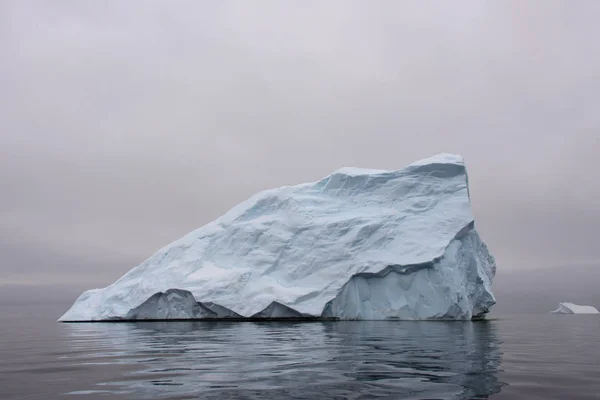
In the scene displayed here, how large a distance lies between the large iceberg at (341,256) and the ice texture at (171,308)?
1.37 ft

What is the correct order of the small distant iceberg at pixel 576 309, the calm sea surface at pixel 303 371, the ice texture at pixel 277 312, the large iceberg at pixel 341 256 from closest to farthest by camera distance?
the calm sea surface at pixel 303 371
the ice texture at pixel 277 312
the large iceberg at pixel 341 256
the small distant iceberg at pixel 576 309

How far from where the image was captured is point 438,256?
2408 cm

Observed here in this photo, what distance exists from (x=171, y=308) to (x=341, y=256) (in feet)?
31.6

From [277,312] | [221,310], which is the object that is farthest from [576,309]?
[221,310]

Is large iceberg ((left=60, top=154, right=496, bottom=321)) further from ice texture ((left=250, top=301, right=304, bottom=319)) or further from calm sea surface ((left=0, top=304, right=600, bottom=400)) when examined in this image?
calm sea surface ((left=0, top=304, right=600, bottom=400))

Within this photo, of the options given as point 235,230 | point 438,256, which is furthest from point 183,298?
point 438,256

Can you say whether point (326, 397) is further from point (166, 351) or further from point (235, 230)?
point (235, 230)

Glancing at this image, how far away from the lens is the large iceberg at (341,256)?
80.5 feet

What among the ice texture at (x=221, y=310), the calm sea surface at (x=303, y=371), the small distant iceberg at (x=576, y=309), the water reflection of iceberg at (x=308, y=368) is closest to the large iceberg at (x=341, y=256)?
the ice texture at (x=221, y=310)

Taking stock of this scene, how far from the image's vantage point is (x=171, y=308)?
26156 millimetres

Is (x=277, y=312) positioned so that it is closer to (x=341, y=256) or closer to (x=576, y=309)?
(x=341, y=256)

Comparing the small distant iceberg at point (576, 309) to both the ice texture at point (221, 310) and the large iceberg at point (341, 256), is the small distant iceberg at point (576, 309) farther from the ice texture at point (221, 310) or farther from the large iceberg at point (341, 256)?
the ice texture at point (221, 310)

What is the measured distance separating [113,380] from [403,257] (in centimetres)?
1926

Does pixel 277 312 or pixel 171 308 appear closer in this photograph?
pixel 277 312
